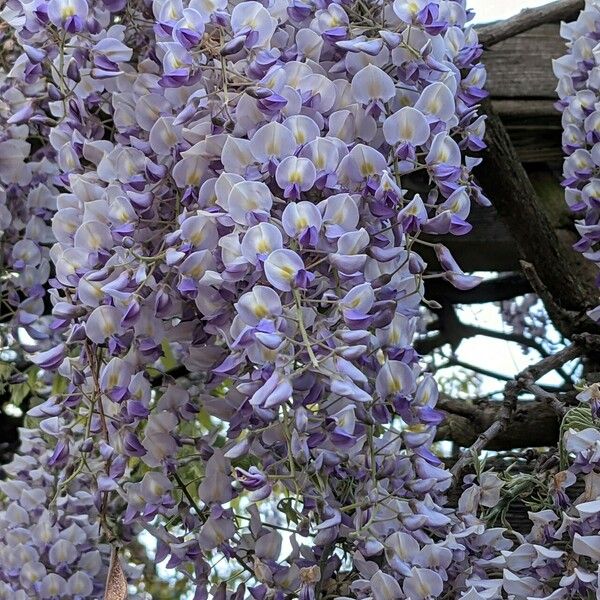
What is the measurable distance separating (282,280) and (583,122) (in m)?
0.48

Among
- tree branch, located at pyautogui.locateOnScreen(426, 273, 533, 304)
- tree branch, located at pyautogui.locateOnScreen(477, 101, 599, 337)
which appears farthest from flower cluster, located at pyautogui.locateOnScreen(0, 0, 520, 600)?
tree branch, located at pyautogui.locateOnScreen(426, 273, 533, 304)

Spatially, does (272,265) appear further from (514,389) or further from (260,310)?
(514,389)

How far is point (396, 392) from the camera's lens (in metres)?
0.67

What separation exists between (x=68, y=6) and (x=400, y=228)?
285 millimetres

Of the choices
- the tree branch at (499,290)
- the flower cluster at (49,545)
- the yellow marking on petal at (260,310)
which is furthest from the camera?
the tree branch at (499,290)

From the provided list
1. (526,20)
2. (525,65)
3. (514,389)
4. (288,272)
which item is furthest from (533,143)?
(288,272)

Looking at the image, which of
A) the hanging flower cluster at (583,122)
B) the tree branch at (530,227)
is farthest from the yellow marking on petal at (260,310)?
the tree branch at (530,227)

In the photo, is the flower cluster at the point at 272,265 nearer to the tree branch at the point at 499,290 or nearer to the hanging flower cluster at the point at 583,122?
the hanging flower cluster at the point at 583,122

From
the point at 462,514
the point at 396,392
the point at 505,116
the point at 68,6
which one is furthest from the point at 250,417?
the point at 505,116

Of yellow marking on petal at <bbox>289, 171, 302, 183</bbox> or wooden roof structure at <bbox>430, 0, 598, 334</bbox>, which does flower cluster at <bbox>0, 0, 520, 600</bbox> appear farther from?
wooden roof structure at <bbox>430, 0, 598, 334</bbox>

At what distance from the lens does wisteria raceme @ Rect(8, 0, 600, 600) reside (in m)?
0.64

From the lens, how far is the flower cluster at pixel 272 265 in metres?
0.64

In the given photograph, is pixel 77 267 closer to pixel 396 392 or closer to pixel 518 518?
pixel 396 392

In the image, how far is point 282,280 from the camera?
0.61 meters
